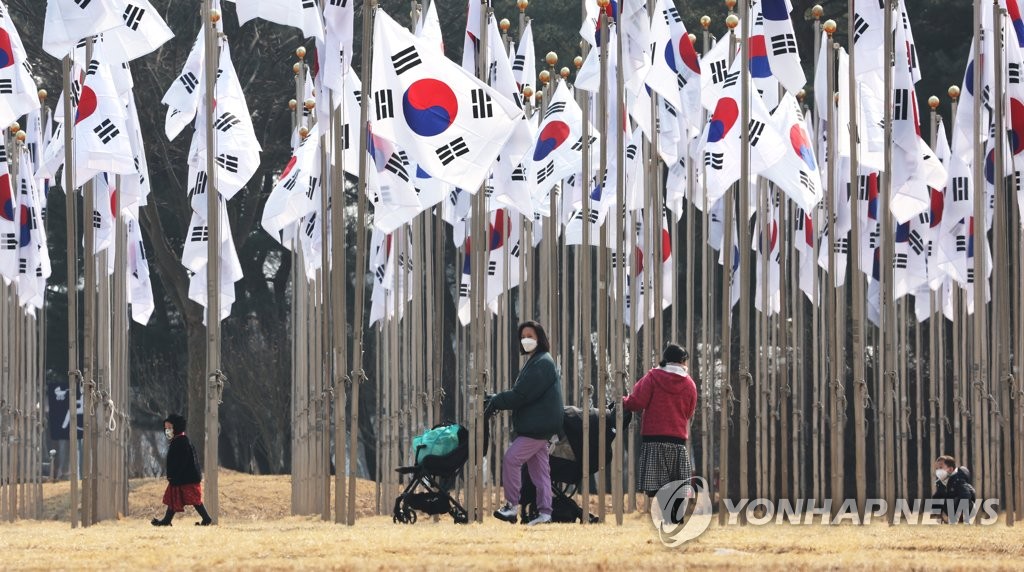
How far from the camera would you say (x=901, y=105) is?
16.4 meters

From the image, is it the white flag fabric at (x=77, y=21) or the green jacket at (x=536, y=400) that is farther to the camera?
the white flag fabric at (x=77, y=21)

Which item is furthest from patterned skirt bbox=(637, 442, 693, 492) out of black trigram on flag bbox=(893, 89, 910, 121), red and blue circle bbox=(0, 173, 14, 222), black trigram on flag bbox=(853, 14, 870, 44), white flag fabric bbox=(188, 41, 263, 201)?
red and blue circle bbox=(0, 173, 14, 222)

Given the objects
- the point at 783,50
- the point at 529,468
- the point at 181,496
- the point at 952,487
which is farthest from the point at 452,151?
the point at 952,487

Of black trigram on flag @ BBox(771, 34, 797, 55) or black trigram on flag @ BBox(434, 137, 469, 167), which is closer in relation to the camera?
black trigram on flag @ BBox(434, 137, 469, 167)

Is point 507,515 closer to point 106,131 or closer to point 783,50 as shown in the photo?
point 783,50

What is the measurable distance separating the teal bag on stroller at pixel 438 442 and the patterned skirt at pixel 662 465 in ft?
5.79

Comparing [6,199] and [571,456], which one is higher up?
[6,199]

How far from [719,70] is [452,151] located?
5888 mm

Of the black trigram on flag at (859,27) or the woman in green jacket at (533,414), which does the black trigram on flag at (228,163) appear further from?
the black trigram on flag at (859,27)

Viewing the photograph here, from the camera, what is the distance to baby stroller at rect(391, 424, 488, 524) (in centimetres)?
1488

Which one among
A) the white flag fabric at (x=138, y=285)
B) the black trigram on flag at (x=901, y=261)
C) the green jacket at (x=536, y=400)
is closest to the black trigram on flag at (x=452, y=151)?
the green jacket at (x=536, y=400)

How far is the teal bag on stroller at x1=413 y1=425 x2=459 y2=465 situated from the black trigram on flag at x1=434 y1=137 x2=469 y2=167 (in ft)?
7.61

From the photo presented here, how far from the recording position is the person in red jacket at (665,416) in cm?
1381

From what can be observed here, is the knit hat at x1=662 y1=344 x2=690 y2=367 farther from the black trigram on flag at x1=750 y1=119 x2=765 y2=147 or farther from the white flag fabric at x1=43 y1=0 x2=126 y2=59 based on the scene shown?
the white flag fabric at x1=43 y1=0 x2=126 y2=59
